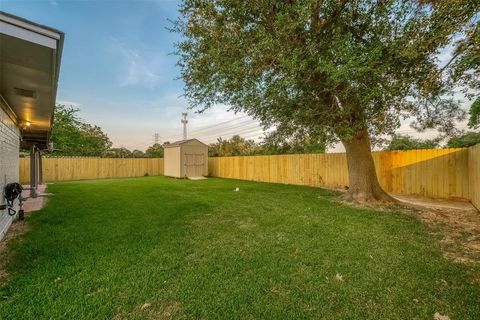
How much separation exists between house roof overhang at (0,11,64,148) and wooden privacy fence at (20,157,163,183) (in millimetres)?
11730

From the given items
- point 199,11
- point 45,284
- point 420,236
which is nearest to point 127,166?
point 199,11

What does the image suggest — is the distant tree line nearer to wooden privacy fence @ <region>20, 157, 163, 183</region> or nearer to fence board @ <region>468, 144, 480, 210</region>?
fence board @ <region>468, 144, 480, 210</region>

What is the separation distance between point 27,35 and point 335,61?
4.79 m

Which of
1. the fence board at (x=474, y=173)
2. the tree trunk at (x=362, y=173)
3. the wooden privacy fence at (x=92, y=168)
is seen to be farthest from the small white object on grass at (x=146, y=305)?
the wooden privacy fence at (x=92, y=168)

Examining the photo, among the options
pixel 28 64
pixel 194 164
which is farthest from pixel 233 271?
pixel 194 164

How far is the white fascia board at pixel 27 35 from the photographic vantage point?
1.94 metres

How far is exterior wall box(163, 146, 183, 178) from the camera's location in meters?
15.2

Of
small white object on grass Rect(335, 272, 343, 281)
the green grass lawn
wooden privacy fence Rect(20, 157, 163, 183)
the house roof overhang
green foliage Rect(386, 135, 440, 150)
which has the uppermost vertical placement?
green foliage Rect(386, 135, 440, 150)

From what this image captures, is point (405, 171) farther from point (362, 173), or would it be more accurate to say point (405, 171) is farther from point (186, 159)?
point (186, 159)

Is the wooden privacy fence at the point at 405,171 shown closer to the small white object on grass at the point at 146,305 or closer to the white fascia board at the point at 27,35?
the small white object on grass at the point at 146,305

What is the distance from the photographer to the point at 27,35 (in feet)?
6.71

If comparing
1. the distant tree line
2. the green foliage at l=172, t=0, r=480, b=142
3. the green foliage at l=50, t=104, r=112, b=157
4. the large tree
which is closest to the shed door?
the distant tree line

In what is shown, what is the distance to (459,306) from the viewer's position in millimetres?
1938

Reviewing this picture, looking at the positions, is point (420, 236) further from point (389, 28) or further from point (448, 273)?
point (389, 28)
